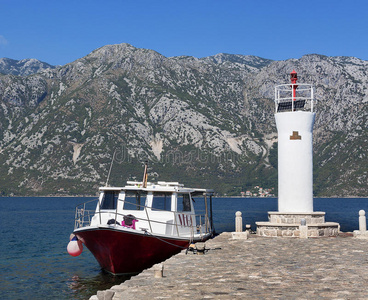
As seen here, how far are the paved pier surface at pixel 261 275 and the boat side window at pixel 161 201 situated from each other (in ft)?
13.1

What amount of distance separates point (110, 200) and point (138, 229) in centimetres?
293

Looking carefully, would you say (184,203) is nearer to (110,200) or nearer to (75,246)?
(110,200)

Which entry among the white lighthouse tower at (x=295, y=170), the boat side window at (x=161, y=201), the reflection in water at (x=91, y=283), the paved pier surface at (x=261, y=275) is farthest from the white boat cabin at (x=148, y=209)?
the white lighthouse tower at (x=295, y=170)

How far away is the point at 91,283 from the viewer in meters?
26.6

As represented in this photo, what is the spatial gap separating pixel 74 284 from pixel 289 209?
1336 cm

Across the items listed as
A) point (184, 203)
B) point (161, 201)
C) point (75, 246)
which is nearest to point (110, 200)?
point (161, 201)

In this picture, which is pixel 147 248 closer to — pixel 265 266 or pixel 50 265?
pixel 265 266

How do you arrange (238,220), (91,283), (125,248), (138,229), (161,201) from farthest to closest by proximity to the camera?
(238,220), (161,201), (91,283), (138,229), (125,248)

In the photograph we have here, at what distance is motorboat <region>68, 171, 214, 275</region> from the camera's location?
81.0 ft

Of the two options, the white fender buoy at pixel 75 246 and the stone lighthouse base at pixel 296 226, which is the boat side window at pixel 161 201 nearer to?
the white fender buoy at pixel 75 246

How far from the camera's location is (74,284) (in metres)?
26.6

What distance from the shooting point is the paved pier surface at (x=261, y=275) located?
13438 millimetres

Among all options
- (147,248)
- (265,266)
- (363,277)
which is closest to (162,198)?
(147,248)

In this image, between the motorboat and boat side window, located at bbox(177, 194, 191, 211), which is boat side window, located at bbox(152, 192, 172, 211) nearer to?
the motorboat
